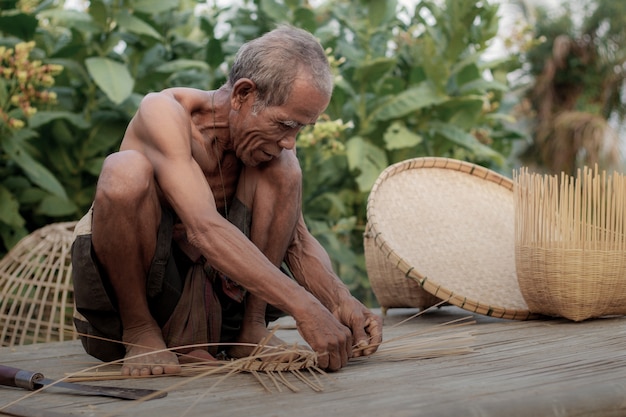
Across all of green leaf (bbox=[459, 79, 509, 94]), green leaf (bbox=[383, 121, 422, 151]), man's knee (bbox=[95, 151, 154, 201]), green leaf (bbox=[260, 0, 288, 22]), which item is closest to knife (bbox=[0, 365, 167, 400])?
man's knee (bbox=[95, 151, 154, 201])

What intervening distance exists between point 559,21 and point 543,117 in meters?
2.76

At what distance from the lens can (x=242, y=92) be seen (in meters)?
2.30

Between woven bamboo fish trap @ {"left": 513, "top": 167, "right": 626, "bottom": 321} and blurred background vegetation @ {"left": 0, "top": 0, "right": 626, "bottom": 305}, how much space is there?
4.55ft

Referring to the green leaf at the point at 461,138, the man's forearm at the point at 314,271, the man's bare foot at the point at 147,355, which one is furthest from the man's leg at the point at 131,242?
the green leaf at the point at 461,138

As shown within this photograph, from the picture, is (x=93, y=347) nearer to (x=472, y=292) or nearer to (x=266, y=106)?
(x=266, y=106)

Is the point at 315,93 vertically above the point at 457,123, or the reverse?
the point at 315,93

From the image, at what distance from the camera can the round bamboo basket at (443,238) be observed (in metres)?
3.20

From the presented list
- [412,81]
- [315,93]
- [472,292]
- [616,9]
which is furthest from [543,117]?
[315,93]

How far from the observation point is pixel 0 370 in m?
2.01

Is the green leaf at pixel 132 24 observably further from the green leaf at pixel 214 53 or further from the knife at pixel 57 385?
the knife at pixel 57 385

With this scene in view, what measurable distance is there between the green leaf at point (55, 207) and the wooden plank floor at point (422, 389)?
4.84 ft

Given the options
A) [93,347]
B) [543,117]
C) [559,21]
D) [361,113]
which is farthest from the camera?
[559,21]

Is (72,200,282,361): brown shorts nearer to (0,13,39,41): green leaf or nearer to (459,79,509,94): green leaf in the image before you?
(0,13,39,41): green leaf

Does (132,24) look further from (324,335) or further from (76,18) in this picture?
(324,335)
